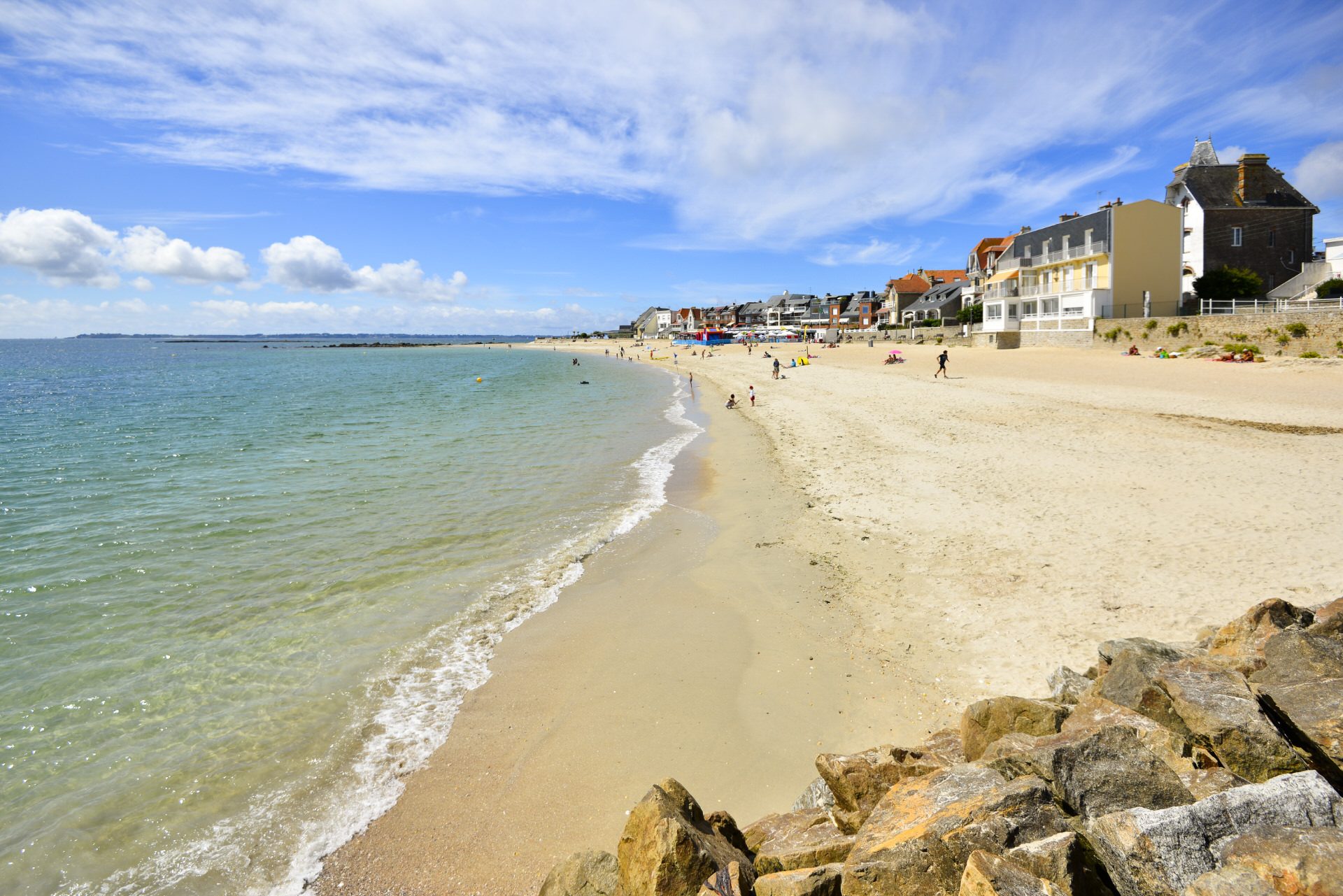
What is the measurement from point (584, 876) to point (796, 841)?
4.33 ft

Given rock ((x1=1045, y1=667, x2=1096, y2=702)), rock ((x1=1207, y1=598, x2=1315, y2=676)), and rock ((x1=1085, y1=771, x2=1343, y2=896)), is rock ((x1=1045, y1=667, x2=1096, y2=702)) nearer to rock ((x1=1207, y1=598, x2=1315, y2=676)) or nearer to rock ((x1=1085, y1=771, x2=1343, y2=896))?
rock ((x1=1207, y1=598, x2=1315, y2=676))

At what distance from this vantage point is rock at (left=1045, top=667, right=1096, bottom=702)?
5.58 metres

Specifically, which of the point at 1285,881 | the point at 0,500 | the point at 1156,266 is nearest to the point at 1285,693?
the point at 1285,881

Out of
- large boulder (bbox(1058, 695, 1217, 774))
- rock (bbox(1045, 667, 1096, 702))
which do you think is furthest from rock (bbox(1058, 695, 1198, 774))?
rock (bbox(1045, 667, 1096, 702))

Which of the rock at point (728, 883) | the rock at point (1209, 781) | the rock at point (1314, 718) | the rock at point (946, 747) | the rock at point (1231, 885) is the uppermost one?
the rock at point (1231, 885)

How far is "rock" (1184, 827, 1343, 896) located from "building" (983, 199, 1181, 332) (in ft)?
163

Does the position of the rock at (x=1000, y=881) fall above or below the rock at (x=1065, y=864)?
above

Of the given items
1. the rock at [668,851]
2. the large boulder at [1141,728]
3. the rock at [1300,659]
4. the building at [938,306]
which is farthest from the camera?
the building at [938,306]

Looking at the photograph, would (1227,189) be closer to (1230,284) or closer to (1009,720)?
(1230,284)

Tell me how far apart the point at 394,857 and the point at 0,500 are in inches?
718

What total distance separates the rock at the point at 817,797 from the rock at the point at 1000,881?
1746mm

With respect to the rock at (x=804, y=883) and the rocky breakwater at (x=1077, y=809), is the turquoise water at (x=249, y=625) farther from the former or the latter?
the rock at (x=804, y=883)

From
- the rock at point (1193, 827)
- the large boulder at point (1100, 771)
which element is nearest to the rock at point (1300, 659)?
the large boulder at point (1100, 771)

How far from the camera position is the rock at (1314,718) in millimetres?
3777
